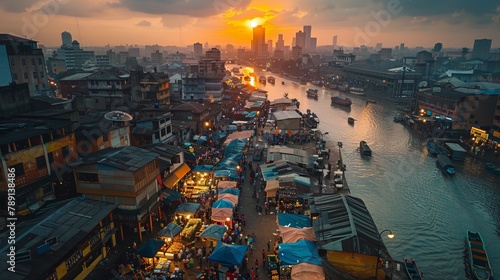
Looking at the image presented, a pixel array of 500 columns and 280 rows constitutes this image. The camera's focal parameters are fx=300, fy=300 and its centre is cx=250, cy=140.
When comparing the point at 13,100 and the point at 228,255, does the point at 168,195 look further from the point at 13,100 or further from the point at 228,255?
the point at 13,100

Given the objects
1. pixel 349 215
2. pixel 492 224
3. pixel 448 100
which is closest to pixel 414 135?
pixel 448 100

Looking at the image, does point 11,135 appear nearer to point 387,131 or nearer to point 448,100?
point 387,131

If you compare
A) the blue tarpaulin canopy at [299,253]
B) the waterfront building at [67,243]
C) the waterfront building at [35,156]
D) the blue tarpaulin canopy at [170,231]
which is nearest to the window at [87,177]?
the waterfront building at [67,243]

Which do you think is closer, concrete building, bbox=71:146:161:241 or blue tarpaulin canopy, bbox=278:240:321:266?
blue tarpaulin canopy, bbox=278:240:321:266

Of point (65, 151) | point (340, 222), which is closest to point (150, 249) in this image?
point (65, 151)

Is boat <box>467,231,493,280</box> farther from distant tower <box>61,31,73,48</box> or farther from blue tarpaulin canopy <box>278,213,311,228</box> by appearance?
distant tower <box>61,31,73,48</box>

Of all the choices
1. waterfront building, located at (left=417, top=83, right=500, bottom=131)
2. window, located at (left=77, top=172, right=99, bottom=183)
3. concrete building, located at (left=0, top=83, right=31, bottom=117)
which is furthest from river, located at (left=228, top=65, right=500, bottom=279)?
concrete building, located at (left=0, top=83, right=31, bottom=117)
